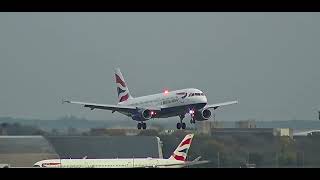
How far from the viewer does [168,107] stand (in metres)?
32.4

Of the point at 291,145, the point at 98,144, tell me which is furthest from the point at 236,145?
the point at 98,144

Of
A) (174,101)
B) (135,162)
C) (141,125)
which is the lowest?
(135,162)

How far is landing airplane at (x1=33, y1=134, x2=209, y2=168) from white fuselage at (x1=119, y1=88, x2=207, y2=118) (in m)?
1.52

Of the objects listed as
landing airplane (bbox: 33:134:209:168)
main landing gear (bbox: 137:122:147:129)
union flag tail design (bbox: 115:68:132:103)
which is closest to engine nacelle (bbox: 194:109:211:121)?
landing airplane (bbox: 33:134:209:168)

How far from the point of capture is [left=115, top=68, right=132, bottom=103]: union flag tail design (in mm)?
40438

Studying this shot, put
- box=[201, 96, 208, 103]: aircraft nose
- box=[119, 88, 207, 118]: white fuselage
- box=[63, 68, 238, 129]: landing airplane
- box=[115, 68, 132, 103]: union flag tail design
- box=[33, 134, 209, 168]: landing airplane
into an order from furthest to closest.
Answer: box=[115, 68, 132, 103]: union flag tail design < box=[63, 68, 238, 129]: landing airplane < box=[119, 88, 207, 118]: white fuselage < box=[201, 96, 208, 103]: aircraft nose < box=[33, 134, 209, 168]: landing airplane

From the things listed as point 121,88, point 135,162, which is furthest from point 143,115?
point 121,88

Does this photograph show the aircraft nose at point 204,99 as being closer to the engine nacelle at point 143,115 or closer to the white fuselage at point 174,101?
the white fuselage at point 174,101

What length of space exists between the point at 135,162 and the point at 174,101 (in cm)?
520

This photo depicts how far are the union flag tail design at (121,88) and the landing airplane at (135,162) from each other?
34.7ft

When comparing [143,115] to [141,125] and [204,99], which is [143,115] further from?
[204,99]

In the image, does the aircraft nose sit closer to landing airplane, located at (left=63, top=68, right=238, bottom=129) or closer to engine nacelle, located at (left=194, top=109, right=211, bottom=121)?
landing airplane, located at (left=63, top=68, right=238, bottom=129)
